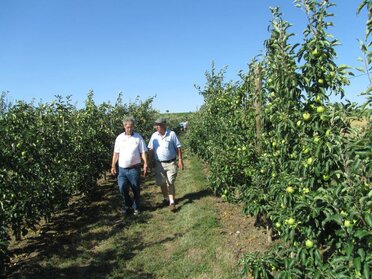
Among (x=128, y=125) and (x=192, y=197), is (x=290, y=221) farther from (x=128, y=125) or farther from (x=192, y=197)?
(x=192, y=197)

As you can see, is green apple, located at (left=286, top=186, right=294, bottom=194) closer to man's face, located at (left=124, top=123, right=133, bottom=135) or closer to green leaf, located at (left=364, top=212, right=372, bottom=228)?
green leaf, located at (left=364, top=212, right=372, bottom=228)

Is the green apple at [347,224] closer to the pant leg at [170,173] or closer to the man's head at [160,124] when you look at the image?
the pant leg at [170,173]

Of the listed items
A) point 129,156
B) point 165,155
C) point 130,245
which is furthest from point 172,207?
point 130,245

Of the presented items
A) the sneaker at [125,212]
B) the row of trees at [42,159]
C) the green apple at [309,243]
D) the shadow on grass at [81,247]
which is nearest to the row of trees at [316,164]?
the green apple at [309,243]

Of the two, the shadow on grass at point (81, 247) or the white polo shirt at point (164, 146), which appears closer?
the shadow on grass at point (81, 247)

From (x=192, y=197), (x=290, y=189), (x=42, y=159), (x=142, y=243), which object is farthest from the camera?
(x=192, y=197)

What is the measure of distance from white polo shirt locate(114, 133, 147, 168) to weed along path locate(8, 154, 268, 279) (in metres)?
1.09

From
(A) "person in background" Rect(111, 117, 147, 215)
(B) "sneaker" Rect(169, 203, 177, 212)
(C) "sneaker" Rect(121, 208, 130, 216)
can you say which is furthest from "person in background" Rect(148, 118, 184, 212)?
(C) "sneaker" Rect(121, 208, 130, 216)

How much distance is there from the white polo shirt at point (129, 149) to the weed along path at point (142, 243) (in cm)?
109

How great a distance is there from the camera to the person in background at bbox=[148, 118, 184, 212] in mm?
7766

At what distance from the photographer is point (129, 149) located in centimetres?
722

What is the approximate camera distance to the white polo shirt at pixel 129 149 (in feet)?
23.7

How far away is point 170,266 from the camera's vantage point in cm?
512

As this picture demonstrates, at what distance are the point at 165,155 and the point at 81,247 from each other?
2634 mm
